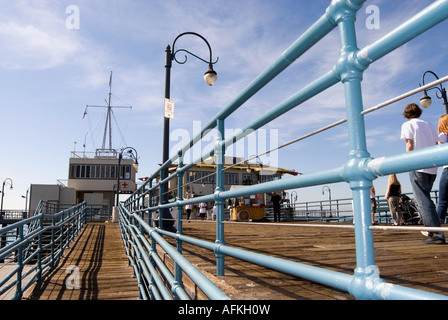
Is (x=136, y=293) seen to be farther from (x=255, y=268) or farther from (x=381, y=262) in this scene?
(x=381, y=262)

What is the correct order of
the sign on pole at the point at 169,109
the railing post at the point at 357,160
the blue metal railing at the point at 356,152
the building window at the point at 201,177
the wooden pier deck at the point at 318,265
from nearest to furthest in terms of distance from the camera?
1. the blue metal railing at the point at 356,152
2. the railing post at the point at 357,160
3. the wooden pier deck at the point at 318,265
4. the building window at the point at 201,177
5. the sign on pole at the point at 169,109

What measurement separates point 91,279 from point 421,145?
577cm

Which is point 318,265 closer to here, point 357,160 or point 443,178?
point 357,160

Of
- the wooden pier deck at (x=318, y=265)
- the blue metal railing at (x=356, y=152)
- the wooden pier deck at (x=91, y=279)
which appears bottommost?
the wooden pier deck at (x=91, y=279)

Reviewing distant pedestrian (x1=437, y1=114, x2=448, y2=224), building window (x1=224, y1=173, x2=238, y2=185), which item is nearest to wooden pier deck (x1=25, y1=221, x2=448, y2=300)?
distant pedestrian (x1=437, y1=114, x2=448, y2=224)

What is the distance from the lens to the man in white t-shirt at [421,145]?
4062 mm

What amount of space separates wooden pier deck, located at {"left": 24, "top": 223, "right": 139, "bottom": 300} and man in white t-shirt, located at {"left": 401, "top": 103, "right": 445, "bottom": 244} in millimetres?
4134

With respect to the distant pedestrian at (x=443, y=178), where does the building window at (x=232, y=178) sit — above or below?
above

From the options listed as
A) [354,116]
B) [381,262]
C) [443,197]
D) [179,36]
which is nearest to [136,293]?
[381,262]

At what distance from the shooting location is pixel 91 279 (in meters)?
6.16

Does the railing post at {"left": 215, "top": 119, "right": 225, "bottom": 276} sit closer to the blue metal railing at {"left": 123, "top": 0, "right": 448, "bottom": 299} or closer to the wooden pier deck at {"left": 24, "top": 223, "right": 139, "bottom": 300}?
the blue metal railing at {"left": 123, "top": 0, "right": 448, "bottom": 299}

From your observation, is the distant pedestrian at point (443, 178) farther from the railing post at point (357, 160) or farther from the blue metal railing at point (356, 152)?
the railing post at point (357, 160)

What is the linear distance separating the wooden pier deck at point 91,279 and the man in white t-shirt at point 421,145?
4134 millimetres

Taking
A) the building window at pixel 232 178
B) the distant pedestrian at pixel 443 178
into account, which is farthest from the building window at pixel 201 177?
the building window at pixel 232 178
